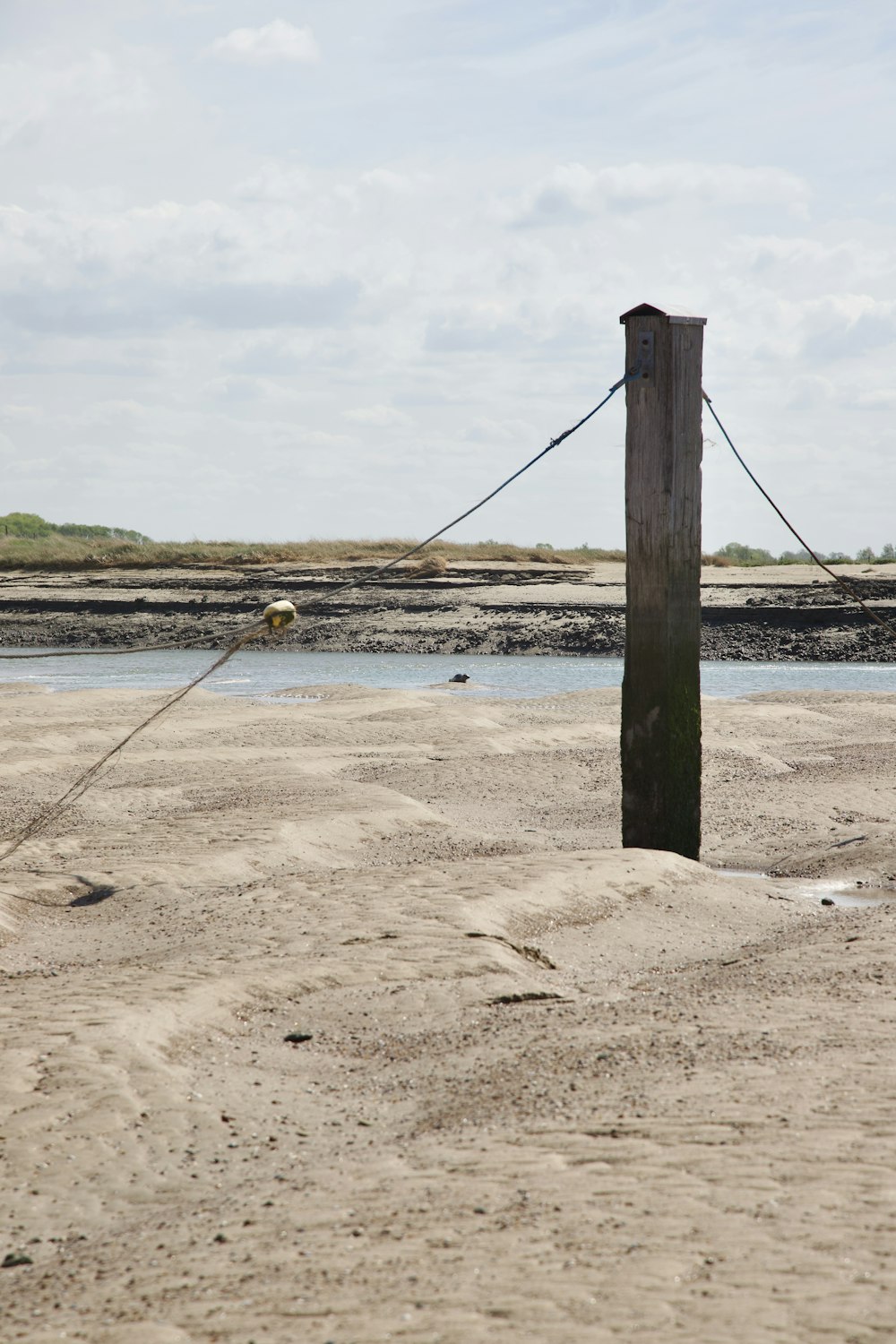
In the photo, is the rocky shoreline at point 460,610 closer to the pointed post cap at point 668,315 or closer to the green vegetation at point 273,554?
the green vegetation at point 273,554

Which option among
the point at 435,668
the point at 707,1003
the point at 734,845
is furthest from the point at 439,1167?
the point at 435,668

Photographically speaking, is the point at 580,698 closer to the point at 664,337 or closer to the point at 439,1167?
the point at 664,337

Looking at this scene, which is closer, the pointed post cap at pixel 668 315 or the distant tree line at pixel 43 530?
the pointed post cap at pixel 668 315

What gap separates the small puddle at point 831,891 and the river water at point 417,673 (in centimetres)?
1414

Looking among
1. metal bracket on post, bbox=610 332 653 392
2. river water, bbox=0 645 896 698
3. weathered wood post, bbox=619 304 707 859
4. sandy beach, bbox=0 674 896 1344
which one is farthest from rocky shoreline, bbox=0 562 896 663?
metal bracket on post, bbox=610 332 653 392

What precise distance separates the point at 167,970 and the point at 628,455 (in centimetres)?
424

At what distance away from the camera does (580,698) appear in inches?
784

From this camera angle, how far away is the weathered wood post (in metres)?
7.95

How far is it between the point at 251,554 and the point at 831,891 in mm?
45310

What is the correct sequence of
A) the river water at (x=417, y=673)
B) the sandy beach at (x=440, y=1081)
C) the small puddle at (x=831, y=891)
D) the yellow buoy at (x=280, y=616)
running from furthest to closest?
the river water at (x=417, y=673) < the small puddle at (x=831, y=891) < the yellow buoy at (x=280, y=616) < the sandy beach at (x=440, y=1081)

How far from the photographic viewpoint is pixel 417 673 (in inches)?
1170

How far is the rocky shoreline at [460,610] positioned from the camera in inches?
1342

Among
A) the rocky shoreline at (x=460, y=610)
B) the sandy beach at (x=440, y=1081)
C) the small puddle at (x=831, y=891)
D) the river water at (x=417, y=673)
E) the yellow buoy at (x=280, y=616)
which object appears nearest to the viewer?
the sandy beach at (x=440, y=1081)

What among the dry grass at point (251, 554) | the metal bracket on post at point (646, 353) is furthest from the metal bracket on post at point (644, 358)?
the dry grass at point (251, 554)
